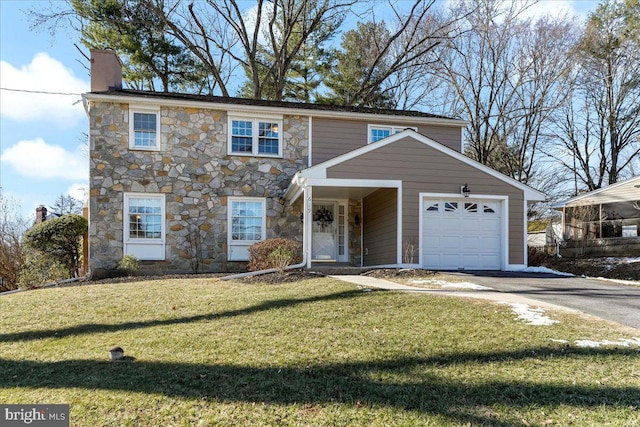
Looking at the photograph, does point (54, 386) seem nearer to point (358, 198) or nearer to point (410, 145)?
point (410, 145)

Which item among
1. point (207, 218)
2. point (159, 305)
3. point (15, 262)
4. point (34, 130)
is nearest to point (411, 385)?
point (159, 305)

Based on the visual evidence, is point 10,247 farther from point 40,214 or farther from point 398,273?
point 398,273

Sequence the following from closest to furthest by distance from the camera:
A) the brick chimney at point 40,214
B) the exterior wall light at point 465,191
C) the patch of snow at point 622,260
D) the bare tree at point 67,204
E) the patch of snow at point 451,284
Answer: the patch of snow at point 451,284, the exterior wall light at point 465,191, the patch of snow at point 622,260, the brick chimney at point 40,214, the bare tree at point 67,204

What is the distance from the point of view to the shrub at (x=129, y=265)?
11.4 m

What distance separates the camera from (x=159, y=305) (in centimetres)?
702

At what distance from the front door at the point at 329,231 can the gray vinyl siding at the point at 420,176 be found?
3.22 meters

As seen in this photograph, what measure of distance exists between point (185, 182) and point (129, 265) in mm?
2785

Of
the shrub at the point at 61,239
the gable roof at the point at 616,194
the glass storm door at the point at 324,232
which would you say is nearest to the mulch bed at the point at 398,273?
the glass storm door at the point at 324,232

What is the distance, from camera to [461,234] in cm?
1191

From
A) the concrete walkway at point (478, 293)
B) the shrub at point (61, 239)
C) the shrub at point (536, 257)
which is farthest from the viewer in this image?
the shrub at point (536, 257)

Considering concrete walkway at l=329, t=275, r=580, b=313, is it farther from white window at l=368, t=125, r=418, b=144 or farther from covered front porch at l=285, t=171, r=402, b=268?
white window at l=368, t=125, r=418, b=144

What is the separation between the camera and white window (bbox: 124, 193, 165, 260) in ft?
40.2

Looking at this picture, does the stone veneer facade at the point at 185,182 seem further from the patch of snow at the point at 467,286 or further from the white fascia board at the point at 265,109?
the patch of snow at the point at 467,286

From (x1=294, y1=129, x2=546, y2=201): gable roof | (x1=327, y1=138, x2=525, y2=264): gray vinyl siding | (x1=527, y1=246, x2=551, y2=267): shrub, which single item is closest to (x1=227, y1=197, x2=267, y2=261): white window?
(x1=294, y1=129, x2=546, y2=201): gable roof
